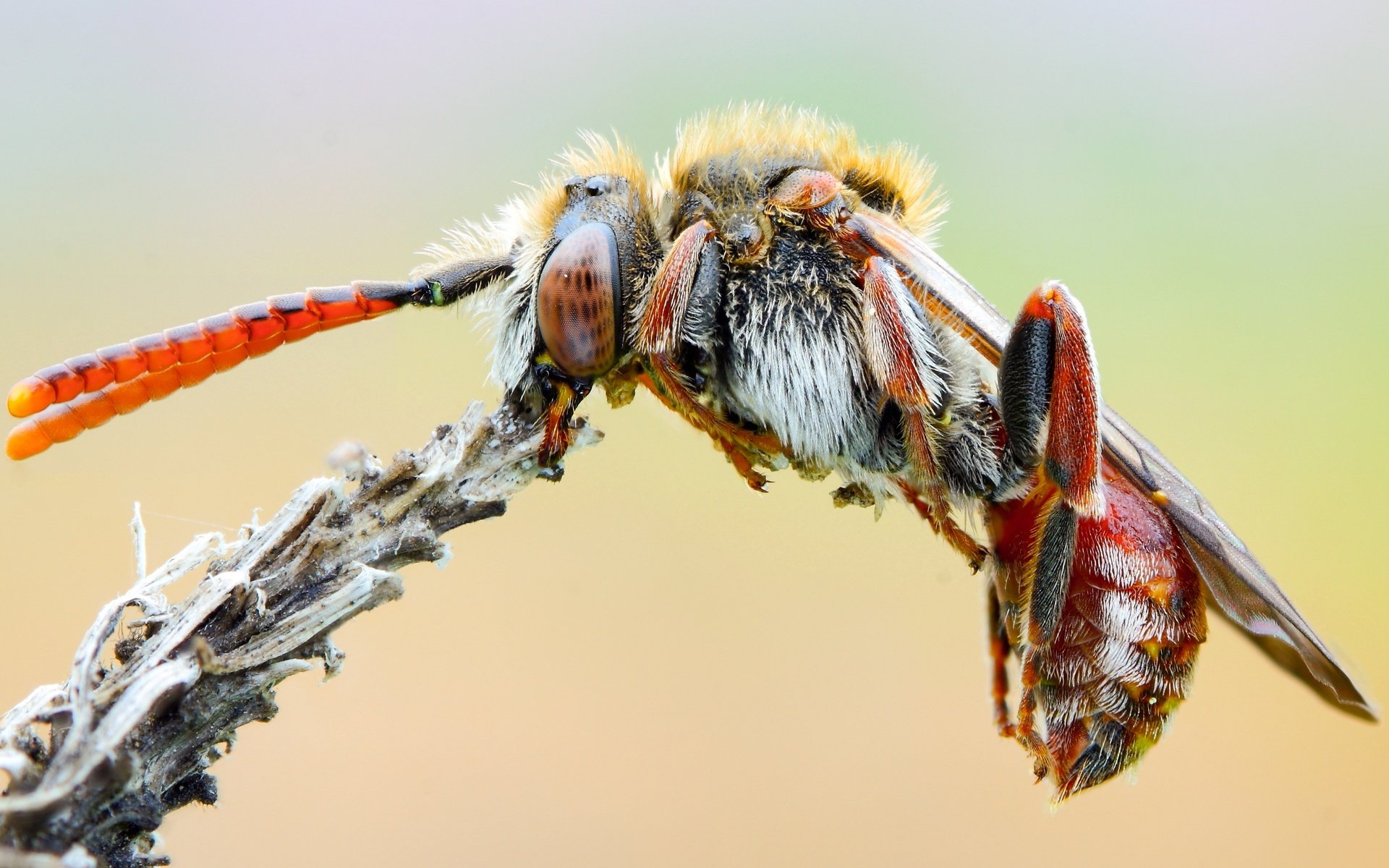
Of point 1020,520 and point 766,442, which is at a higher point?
point 766,442

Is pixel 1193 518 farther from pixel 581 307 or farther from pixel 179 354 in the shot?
pixel 179 354

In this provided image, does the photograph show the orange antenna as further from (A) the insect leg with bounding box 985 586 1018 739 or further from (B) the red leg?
(A) the insect leg with bounding box 985 586 1018 739

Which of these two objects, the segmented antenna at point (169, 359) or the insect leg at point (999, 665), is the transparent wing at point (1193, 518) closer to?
the insect leg at point (999, 665)

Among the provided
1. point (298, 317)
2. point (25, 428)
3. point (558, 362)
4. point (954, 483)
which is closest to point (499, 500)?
point (558, 362)

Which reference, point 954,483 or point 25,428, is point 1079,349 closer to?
point 954,483

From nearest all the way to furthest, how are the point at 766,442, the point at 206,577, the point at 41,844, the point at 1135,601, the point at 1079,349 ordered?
the point at 41,844, the point at 206,577, the point at 1079,349, the point at 1135,601, the point at 766,442

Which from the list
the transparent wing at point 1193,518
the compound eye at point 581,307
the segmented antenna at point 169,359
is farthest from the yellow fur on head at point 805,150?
the segmented antenna at point 169,359

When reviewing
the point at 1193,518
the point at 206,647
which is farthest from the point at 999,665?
the point at 206,647
